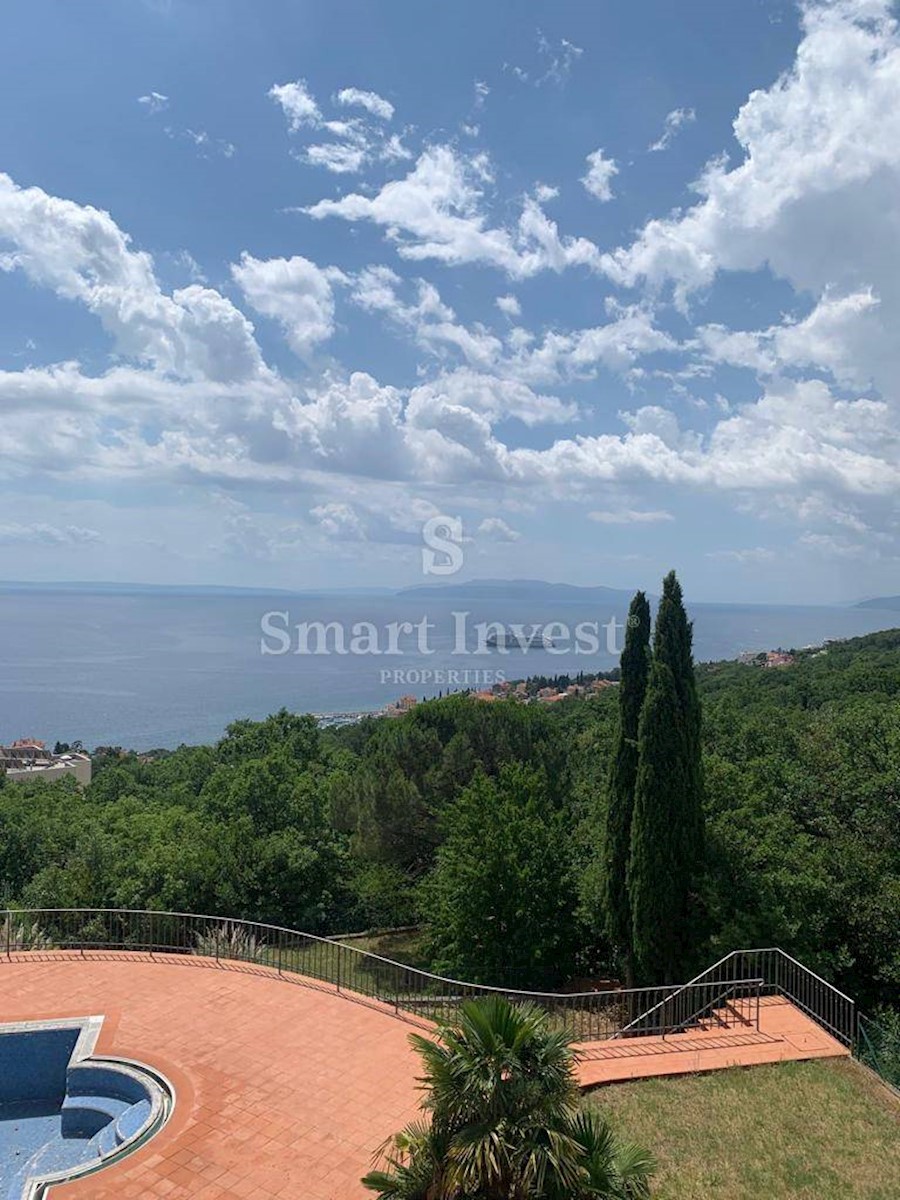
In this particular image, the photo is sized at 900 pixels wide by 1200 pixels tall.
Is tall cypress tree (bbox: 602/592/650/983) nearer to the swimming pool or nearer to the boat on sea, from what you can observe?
the swimming pool

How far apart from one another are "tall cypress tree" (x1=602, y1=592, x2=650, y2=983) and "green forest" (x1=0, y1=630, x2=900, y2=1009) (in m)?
0.11

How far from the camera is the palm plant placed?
4461 millimetres

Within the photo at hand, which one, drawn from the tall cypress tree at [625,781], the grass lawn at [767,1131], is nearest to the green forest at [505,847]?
the tall cypress tree at [625,781]

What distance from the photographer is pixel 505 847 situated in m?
13.5

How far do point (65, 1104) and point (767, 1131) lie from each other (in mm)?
6539

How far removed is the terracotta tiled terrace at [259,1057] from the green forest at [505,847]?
2802 millimetres

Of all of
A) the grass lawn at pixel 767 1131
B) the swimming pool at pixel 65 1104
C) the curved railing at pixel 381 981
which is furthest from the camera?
the curved railing at pixel 381 981

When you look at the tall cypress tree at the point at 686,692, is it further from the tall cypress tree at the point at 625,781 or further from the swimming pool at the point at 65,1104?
the swimming pool at the point at 65,1104

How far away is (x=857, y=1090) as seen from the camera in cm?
710

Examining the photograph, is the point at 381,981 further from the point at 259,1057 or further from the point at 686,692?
the point at 686,692

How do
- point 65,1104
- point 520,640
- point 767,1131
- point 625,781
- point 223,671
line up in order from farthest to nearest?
point 520,640
point 223,671
point 625,781
point 65,1104
point 767,1131

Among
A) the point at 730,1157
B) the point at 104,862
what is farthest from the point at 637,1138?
the point at 104,862

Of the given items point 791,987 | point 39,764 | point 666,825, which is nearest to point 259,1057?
point 791,987

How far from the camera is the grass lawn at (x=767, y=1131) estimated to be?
5.78 meters
